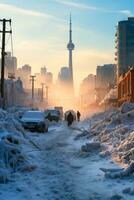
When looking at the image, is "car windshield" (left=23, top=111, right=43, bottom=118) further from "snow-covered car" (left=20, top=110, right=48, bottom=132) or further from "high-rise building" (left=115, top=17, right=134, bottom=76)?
"high-rise building" (left=115, top=17, right=134, bottom=76)

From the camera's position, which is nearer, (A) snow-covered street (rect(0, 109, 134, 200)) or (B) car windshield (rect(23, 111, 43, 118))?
(A) snow-covered street (rect(0, 109, 134, 200))

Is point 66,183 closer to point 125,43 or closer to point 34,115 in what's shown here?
point 34,115

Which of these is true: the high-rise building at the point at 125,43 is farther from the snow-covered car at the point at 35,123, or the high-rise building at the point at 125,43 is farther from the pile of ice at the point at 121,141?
the pile of ice at the point at 121,141

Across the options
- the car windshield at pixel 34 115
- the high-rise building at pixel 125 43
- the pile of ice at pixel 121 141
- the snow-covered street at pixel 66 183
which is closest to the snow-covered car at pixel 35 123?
the car windshield at pixel 34 115

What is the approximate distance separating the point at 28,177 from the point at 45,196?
2.26 m

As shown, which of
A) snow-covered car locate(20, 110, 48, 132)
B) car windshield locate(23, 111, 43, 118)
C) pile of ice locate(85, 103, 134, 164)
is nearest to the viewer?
pile of ice locate(85, 103, 134, 164)

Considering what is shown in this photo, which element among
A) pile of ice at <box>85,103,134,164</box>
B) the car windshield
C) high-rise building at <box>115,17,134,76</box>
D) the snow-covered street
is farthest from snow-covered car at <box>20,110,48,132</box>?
high-rise building at <box>115,17,134,76</box>

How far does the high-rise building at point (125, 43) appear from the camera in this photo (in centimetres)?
18588

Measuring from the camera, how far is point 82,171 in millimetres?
14828

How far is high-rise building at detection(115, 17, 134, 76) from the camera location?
7318 inches

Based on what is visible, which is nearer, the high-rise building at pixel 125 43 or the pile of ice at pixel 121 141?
the pile of ice at pixel 121 141

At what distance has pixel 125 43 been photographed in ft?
614

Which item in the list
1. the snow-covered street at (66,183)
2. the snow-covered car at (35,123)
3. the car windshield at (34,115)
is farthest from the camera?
the car windshield at (34,115)

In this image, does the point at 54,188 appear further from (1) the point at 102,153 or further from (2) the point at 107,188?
(1) the point at 102,153
